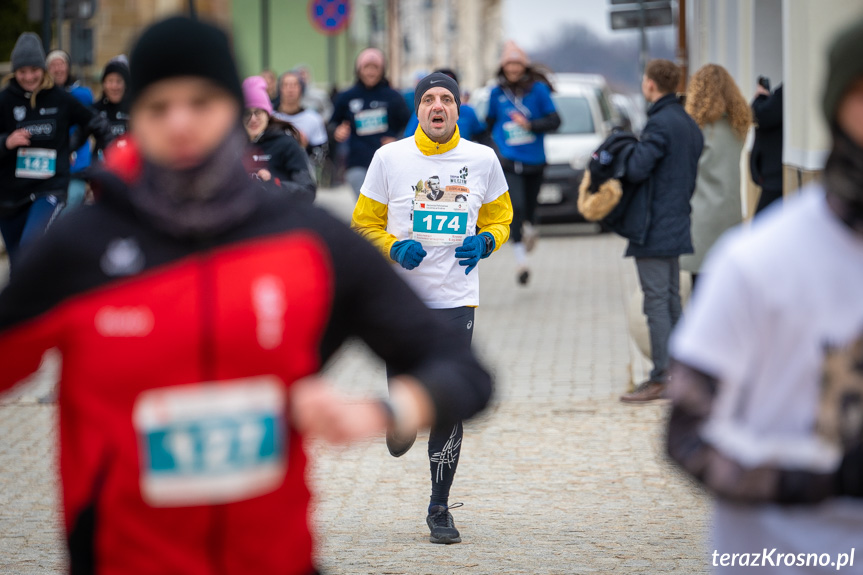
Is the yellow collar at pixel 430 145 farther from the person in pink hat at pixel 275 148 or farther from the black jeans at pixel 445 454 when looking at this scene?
the person in pink hat at pixel 275 148

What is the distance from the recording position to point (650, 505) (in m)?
6.32

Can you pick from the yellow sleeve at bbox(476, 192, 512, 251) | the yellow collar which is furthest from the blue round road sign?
the yellow collar

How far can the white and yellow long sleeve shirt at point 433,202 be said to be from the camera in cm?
610

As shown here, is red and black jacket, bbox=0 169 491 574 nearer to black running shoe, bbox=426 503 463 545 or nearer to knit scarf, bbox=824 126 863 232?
knit scarf, bbox=824 126 863 232

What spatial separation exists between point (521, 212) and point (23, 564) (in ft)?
30.3

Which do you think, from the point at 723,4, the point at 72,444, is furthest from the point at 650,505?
the point at 723,4

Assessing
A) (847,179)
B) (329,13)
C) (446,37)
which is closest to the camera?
(847,179)

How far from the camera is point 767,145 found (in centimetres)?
1002

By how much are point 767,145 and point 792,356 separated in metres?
8.05

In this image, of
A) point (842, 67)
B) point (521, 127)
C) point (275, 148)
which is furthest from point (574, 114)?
point (842, 67)

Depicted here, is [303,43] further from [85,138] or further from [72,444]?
[72,444]

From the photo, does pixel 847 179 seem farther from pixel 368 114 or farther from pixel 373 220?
pixel 368 114

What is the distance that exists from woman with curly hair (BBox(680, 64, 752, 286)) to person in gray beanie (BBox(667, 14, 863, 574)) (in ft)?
22.4

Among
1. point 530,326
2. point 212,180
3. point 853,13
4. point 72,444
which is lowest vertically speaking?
point 530,326
